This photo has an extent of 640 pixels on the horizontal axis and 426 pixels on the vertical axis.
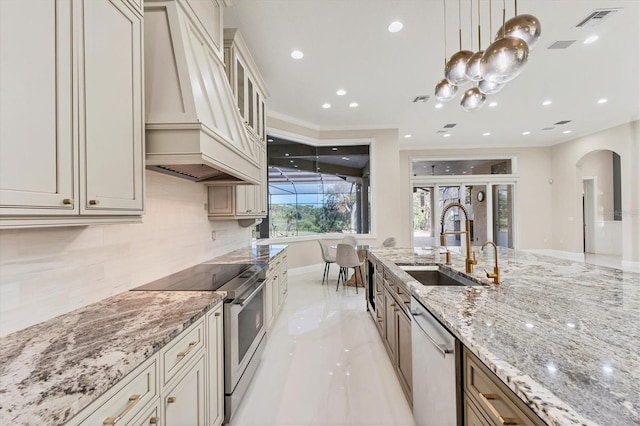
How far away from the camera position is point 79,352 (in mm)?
988

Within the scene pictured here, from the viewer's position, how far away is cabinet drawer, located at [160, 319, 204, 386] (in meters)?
1.15

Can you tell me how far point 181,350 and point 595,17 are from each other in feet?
15.8

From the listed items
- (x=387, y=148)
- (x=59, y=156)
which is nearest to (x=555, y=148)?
(x=387, y=148)

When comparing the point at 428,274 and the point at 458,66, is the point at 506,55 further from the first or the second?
the point at 428,274

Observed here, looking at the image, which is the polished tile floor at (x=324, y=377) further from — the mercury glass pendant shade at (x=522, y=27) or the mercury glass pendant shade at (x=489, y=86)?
the mercury glass pendant shade at (x=522, y=27)

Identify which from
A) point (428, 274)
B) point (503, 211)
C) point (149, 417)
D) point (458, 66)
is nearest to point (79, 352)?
point (149, 417)

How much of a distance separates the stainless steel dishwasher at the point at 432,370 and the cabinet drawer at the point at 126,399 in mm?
1227

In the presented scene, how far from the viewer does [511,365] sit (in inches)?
32.4

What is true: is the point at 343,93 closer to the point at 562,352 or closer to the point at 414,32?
the point at 414,32

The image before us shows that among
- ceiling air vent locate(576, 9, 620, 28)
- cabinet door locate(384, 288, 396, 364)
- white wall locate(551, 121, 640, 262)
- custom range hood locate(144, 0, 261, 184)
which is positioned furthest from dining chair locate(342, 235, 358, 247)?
white wall locate(551, 121, 640, 262)

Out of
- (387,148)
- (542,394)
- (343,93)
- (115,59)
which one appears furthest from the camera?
(387,148)

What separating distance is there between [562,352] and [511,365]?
213 mm

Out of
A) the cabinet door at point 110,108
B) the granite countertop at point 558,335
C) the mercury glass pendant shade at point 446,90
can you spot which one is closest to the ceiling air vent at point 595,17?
the mercury glass pendant shade at point 446,90

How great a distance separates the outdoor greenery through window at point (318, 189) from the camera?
20.1 ft
